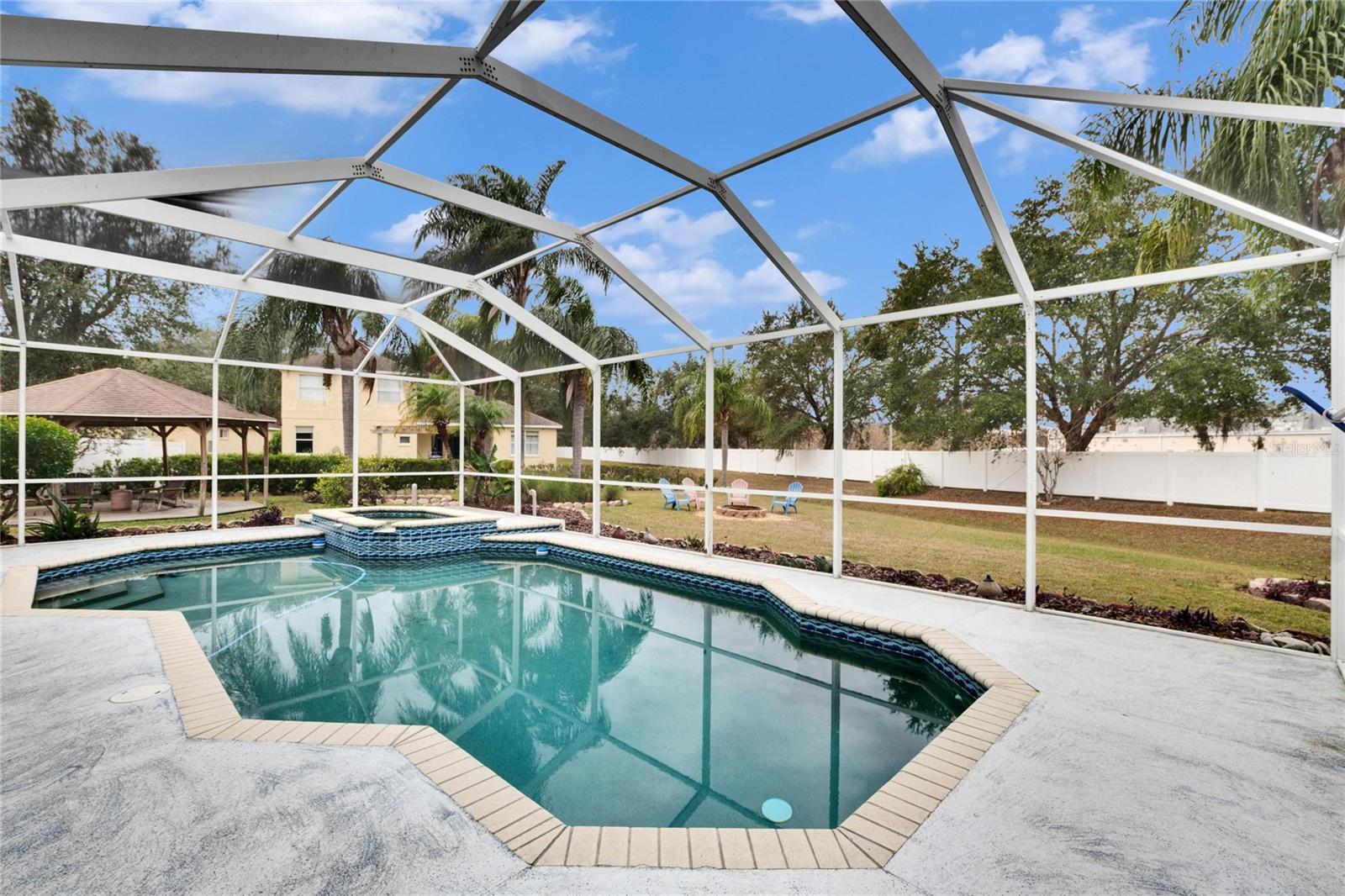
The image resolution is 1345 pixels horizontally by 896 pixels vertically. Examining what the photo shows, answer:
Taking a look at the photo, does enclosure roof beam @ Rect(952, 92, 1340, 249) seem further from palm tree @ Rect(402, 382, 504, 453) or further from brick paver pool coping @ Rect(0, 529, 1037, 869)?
palm tree @ Rect(402, 382, 504, 453)

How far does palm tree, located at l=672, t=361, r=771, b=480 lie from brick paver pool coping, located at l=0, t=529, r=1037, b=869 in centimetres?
806

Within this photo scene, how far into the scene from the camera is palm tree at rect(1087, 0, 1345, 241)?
3297 millimetres

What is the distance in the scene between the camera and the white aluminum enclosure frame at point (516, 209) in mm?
3064

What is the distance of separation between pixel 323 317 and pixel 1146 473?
1470cm

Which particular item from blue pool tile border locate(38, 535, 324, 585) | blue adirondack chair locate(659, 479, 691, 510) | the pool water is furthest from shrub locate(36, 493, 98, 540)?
blue adirondack chair locate(659, 479, 691, 510)

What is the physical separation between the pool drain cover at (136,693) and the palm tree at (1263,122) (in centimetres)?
727

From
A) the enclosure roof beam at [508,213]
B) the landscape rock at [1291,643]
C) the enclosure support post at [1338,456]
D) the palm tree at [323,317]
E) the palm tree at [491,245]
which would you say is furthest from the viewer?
the palm tree at [323,317]

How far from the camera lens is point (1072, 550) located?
31.6ft

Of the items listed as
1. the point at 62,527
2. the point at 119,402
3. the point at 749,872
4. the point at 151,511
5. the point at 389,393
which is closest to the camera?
the point at 749,872

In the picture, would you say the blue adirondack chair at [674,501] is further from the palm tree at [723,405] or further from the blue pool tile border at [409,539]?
the blue pool tile border at [409,539]

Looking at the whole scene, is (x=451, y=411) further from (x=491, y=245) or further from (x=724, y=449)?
(x=491, y=245)

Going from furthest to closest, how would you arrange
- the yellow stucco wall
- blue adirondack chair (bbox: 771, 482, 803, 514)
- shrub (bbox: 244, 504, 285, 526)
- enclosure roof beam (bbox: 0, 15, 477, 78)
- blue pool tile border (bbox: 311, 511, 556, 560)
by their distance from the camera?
the yellow stucco wall, blue adirondack chair (bbox: 771, 482, 803, 514), shrub (bbox: 244, 504, 285, 526), blue pool tile border (bbox: 311, 511, 556, 560), enclosure roof beam (bbox: 0, 15, 477, 78)

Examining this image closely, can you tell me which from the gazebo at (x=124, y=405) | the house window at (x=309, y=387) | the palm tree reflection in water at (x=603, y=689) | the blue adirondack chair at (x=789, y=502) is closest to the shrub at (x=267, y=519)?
the gazebo at (x=124, y=405)

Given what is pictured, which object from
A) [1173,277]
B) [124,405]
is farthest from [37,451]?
[1173,277]
